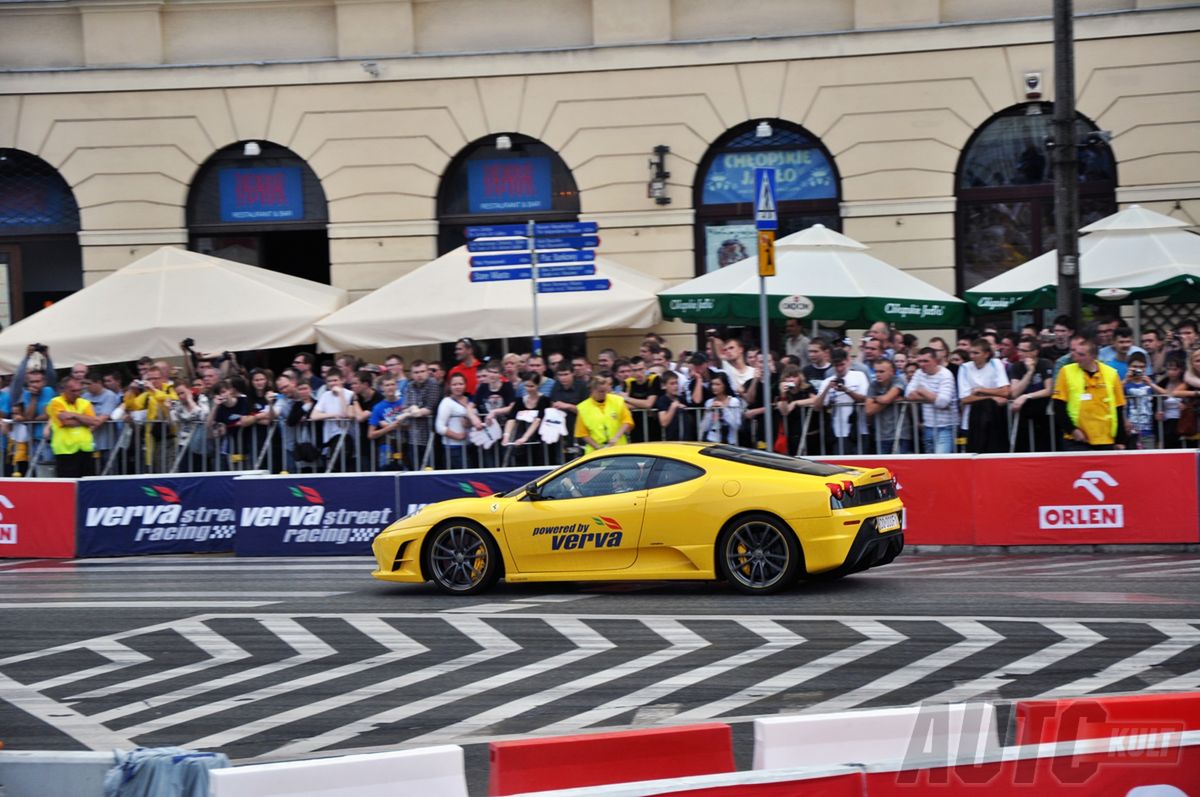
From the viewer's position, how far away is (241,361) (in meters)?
25.5

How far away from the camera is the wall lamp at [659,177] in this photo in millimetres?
24938

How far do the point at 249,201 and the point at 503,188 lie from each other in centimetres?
454

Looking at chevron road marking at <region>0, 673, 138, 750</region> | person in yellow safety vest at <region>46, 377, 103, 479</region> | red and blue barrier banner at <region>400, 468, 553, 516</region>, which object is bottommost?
chevron road marking at <region>0, 673, 138, 750</region>

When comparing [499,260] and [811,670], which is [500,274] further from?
[811,670]

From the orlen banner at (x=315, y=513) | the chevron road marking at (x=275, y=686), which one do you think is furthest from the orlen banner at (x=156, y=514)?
the chevron road marking at (x=275, y=686)

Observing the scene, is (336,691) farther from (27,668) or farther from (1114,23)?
(1114,23)

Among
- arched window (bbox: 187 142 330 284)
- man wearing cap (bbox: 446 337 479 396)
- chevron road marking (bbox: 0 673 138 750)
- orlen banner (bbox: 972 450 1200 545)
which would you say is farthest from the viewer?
arched window (bbox: 187 142 330 284)

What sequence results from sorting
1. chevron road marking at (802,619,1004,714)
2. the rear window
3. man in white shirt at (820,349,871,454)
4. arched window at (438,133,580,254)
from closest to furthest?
chevron road marking at (802,619,1004,714)
the rear window
man in white shirt at (820,349,871,454)
arched window at (438,133,580,254)

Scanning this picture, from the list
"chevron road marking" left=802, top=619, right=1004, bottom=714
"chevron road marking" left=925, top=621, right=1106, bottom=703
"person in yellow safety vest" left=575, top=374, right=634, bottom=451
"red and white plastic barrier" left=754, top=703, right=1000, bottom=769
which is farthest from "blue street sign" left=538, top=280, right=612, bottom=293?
"red and white plastic barrier" left=754, top=703, right=1000, bottom=769

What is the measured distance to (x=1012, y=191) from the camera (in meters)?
24.6

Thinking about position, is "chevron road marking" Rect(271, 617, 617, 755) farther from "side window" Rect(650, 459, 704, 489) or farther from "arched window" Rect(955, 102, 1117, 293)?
"arched window" Rect(955, 102, 1117, 293)

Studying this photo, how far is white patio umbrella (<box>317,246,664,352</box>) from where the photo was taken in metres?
21.0

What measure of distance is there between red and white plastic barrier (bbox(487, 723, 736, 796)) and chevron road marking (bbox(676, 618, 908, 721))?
2775 mm

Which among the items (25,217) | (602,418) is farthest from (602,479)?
(25,217)
